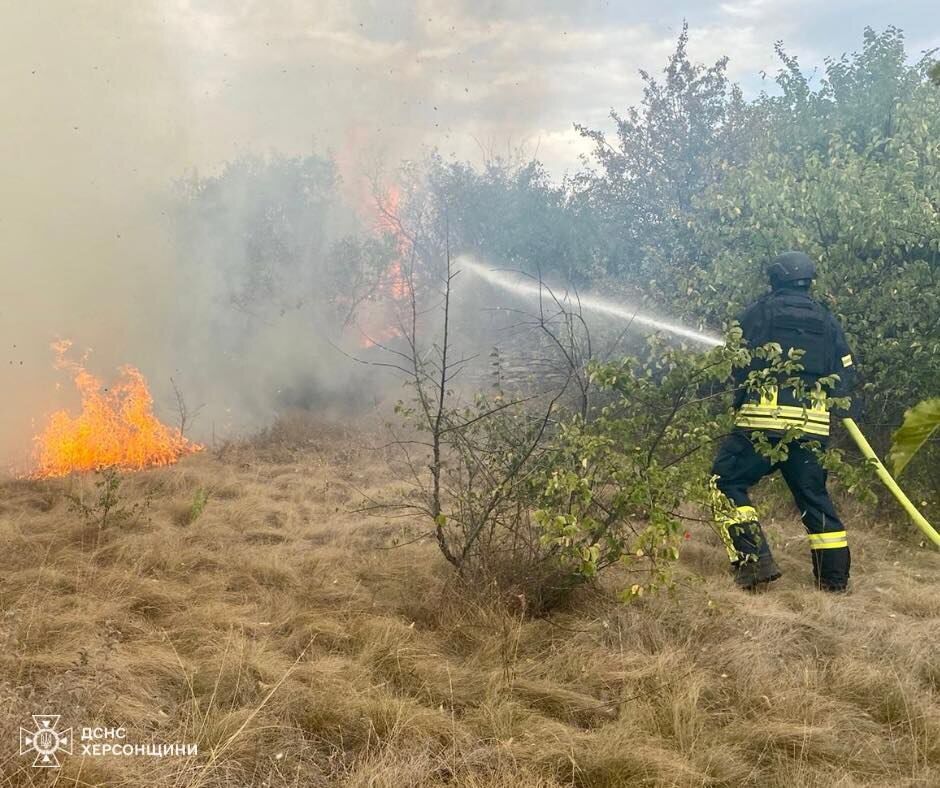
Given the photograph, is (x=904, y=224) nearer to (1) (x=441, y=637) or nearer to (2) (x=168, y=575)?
(1) (x=441, y=637)

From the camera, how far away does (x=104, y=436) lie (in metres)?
8.45

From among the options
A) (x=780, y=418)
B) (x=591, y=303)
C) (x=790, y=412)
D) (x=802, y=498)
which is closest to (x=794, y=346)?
(x=790, y=412)

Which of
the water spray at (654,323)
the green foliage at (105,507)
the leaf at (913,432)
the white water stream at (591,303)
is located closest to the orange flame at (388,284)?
the white water stream at (591,303)

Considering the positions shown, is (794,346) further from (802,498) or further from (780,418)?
(802,498)

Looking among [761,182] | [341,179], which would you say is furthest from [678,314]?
[341,179]

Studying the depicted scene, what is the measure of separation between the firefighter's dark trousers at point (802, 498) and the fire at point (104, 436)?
6.74 m

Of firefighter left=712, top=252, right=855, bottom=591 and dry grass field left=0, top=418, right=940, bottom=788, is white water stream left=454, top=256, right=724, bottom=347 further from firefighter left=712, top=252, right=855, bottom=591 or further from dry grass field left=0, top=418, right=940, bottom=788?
A: dry grass field left=0, top=418, right=940, bottom=788

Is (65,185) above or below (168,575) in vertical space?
above

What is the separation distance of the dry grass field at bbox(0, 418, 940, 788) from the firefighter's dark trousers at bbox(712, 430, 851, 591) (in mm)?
181

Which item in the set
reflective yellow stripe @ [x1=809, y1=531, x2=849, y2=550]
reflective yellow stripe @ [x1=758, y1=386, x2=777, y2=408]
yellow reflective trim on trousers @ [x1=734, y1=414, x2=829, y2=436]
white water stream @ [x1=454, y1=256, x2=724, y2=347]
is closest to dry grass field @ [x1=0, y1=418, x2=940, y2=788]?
reflective yellow stripe @ [x1=809, y1=531, x2=849, y2=550]

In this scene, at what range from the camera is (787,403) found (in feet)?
12.8

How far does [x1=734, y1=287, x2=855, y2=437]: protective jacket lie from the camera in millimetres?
3820

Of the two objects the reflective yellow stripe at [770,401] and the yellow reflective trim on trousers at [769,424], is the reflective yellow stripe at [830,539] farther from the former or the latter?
the reflective yellow stripe at [770,401]

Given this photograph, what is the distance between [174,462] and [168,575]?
4.47m
